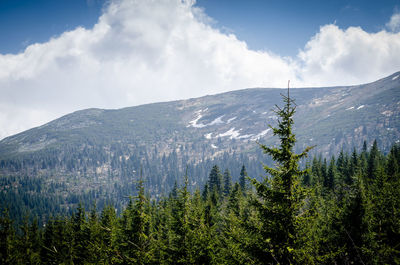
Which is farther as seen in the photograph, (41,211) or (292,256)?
(41,211)

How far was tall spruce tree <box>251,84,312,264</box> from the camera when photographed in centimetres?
1105

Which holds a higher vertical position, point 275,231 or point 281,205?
point 281,205

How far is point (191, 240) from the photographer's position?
52.2 ft

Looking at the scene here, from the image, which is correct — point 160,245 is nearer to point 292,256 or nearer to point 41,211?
point 292,256

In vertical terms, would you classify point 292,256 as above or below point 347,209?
above

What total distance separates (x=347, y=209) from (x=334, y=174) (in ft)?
146

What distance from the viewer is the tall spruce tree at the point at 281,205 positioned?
1105cm

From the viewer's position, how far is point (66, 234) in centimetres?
3838

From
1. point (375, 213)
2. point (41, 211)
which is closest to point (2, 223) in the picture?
point (375, 213)

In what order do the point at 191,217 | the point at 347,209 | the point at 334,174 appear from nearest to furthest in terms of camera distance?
the point at 191,217 < the point at 347,209 < the point at 334,174

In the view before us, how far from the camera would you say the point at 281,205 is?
11.3 metres

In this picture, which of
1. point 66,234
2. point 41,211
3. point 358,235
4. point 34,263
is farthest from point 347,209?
point 41,211

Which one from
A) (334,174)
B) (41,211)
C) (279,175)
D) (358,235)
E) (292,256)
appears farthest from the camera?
(41,211)

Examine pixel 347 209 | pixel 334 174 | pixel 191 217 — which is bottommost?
pixel 334 174
